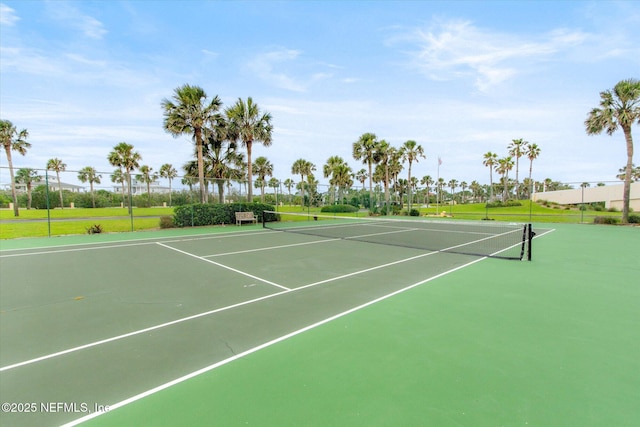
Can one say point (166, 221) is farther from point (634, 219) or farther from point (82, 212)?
point (634, 219)

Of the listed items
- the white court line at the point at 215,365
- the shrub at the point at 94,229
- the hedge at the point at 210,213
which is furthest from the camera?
the hedge at the point at 210,213

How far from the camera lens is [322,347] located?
3221mm

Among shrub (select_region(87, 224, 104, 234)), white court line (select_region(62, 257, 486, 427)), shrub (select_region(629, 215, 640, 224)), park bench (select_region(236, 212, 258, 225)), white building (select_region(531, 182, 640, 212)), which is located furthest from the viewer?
white building (select_region(531, 182, 640, 212))

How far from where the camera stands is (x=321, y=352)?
3105 mm

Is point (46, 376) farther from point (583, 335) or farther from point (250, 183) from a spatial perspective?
point (250, 183)

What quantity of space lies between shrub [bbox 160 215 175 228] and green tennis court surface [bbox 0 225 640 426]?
996 cm

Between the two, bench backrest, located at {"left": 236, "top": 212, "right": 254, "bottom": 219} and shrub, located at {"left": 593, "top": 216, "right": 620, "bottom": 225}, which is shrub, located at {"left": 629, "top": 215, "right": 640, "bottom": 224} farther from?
bench backrest, located at {"left": 236, "top": 212, "right": 254, "bottom": 219}

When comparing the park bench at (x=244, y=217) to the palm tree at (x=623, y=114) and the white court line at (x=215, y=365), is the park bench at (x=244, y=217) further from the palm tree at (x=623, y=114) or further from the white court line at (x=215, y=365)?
the palm tree at (x=623, y=114)

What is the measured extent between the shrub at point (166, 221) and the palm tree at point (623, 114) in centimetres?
2676

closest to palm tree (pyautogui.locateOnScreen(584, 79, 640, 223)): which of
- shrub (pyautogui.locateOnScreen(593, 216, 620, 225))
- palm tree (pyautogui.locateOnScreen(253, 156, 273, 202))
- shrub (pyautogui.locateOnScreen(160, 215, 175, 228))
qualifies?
A: shrub (pyautogui.locateOnScreen(593, 216, 620, 225))

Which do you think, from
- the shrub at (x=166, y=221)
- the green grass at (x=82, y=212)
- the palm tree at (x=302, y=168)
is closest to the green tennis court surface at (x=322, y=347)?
the shrub at (x=166, y=221)

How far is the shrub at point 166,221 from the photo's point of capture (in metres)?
16.5

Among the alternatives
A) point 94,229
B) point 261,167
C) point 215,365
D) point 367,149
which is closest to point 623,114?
point 367,149

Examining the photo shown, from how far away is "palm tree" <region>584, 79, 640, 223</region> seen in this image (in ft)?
56.7
